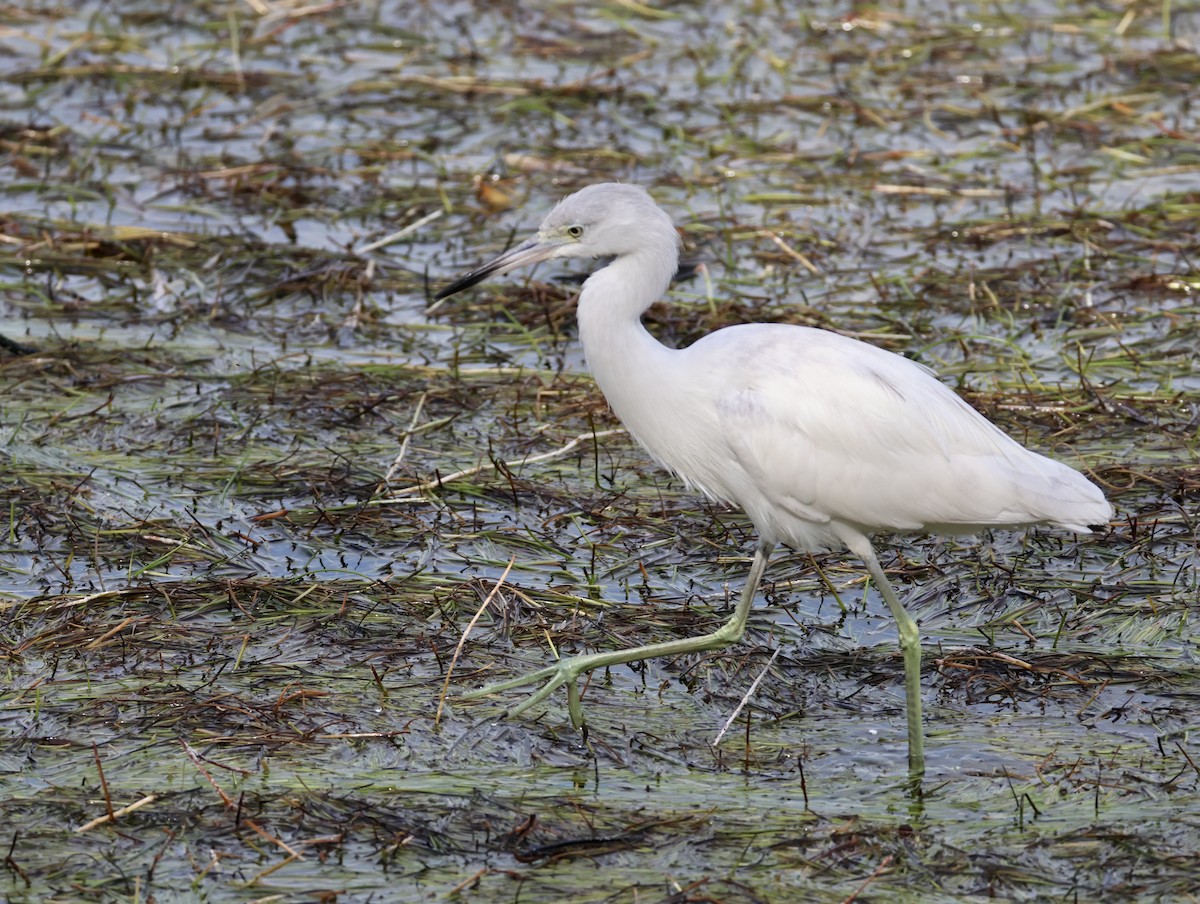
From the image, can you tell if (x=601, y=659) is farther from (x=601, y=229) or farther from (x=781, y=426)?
(x=601, y=229)

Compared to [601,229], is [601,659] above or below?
below

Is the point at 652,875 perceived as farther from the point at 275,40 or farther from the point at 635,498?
the point at 275,40

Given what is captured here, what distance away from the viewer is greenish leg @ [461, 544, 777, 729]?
4875mm

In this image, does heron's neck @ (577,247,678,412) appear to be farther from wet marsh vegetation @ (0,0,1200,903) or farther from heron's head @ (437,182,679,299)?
wet marsh vegetation @ (0,0,1200,903)

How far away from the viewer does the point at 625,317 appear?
4961 millimetres

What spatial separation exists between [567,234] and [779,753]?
158 cm

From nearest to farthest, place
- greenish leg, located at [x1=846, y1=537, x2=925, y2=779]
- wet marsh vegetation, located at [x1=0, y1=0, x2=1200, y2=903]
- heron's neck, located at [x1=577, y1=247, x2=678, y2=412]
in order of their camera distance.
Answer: wet marsh vegetation, located at [x1=0, y1=0, x2=1200, y2=903] → greenish leg, located at [x1=846, y1=537, x2=925, y2=779] → heron's neck, located at [x1=577, y1=247, x2=678, y2=412]

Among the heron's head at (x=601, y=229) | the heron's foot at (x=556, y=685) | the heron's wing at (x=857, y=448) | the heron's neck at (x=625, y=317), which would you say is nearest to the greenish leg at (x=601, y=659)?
the heron's foot at (x=556, y=685)

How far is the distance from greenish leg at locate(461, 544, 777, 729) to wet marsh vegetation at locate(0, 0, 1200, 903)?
90mm

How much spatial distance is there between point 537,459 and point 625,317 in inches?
67.0

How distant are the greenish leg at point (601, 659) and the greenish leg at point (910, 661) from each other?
12.8 inches

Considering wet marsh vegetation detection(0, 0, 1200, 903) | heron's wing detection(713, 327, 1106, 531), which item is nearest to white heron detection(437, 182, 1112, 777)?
heron's wing detection(713, 327, 1106, 531)

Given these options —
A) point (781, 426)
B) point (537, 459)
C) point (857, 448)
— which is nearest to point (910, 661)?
point (857, 448)

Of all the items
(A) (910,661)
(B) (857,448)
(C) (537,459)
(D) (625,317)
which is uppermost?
(D) (625,317)
